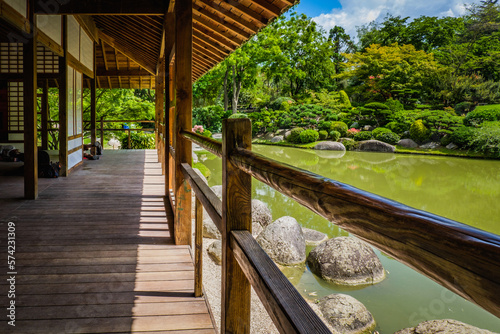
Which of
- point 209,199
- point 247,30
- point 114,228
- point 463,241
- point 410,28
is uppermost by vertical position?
point 410,28

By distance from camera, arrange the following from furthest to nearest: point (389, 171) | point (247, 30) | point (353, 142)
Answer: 1. point (353, 142)
2. point (389, 171)
3. point (247, 30)

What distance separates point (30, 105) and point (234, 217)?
3.91 meters

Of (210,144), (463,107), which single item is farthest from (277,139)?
(210,144)

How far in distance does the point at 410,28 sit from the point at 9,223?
2913cm

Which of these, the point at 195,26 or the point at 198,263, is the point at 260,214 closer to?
the point at 195,26

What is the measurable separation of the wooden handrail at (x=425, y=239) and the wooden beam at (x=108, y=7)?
13.4ft

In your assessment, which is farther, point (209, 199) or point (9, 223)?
point (9, 223)

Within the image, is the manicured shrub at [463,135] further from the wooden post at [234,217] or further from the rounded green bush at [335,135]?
the wooden post at [234,217]

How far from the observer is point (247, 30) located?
4.11 metres

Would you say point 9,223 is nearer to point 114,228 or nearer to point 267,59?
point 114,228

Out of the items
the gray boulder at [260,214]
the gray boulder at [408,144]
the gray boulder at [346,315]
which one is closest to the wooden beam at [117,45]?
the gray boulder at [260,214]

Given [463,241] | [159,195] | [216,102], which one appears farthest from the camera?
[216,102]

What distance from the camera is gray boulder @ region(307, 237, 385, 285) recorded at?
4824 millimetres

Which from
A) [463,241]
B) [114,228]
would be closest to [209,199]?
[463,241]
